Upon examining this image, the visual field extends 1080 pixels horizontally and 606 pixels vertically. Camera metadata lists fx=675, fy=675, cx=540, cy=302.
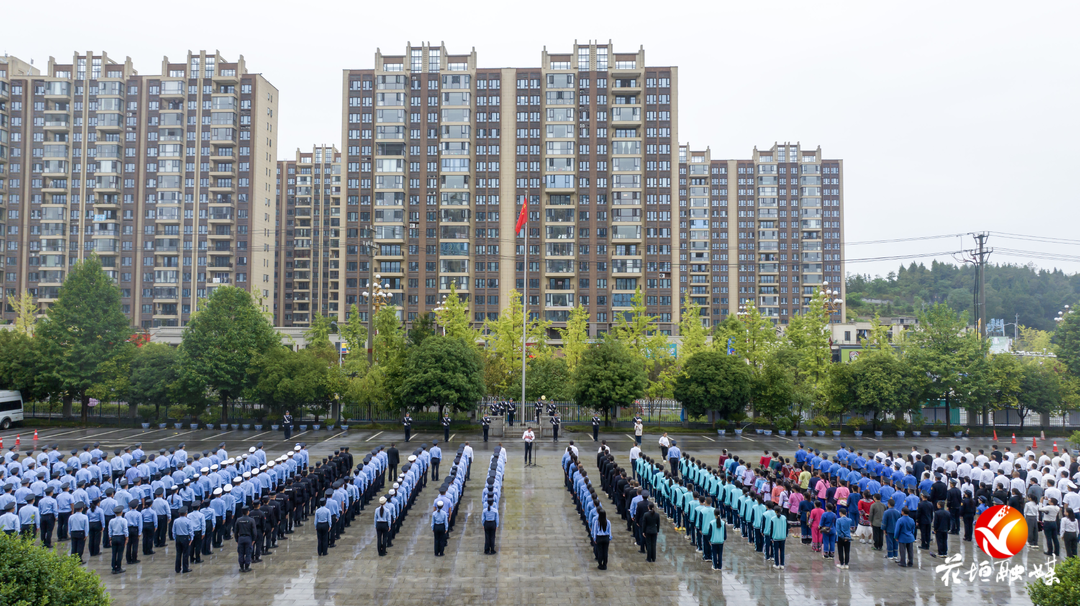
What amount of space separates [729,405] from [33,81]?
97.0 m

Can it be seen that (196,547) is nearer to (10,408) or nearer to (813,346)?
(10,408)

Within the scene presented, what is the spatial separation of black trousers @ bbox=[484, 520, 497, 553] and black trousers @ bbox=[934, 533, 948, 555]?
33.7 feet

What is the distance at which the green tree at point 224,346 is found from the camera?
40094 mm

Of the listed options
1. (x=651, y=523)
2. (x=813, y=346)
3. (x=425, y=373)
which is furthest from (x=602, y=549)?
(x=813, y=346)

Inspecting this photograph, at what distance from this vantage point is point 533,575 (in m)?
14.0

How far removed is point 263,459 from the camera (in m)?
22.4

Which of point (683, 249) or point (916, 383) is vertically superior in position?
point (683, 249)

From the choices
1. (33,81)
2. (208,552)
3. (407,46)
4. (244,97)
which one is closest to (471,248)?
(407,46)

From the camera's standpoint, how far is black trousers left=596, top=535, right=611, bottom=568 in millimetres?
14352

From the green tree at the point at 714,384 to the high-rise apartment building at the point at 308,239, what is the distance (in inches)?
3336

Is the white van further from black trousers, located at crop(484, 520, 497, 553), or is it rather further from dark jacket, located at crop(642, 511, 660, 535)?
dark jacket, located at crop(642, 511, 660, 535)

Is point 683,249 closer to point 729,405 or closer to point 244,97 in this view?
point 244,97

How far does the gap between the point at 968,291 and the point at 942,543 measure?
150m

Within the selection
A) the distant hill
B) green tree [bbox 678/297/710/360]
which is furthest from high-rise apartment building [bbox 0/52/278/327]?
the distant hill
